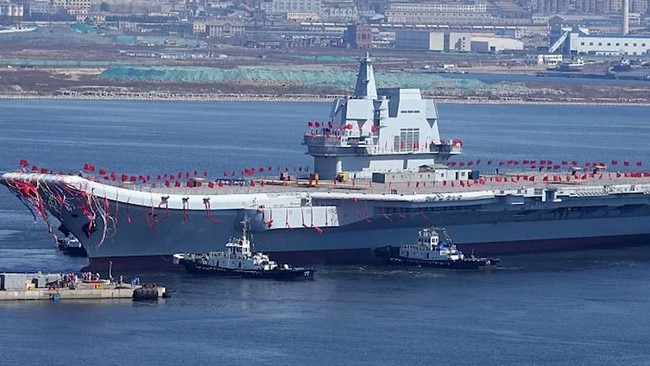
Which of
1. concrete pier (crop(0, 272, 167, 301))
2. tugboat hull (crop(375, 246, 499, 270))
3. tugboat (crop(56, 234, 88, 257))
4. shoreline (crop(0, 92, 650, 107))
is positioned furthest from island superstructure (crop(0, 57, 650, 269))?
shoreline (crop(0, 92, 650, 107))

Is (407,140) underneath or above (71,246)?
above

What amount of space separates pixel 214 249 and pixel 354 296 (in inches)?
216

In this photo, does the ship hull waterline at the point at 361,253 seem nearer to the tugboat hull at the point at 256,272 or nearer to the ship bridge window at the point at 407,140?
the tugboat hull at the point at 256,272

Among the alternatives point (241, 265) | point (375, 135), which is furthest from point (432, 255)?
point (241, 265)

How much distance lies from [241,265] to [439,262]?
602 cm

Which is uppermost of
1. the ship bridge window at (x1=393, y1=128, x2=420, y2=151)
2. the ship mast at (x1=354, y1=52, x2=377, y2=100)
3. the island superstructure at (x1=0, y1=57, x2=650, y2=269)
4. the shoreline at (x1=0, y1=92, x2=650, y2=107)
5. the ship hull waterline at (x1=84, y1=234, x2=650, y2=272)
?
the ship mast at (x1=354, y1=52, x2=377, y2=100)

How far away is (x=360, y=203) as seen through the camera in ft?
190

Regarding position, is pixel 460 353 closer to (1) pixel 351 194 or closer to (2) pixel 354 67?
(1) pixel 351 194

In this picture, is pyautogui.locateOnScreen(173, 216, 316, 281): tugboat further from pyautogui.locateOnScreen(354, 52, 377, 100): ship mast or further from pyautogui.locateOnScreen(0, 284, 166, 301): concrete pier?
pyautogui.locateOnScreen(354, 52, 377, 100): ship mast

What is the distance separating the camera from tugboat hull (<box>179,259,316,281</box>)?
180 ft

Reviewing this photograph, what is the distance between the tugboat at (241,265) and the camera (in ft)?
181

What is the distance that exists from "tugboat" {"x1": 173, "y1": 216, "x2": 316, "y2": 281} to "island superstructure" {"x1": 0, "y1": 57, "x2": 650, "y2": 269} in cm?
109

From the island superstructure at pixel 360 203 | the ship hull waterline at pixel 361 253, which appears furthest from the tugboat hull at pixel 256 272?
the island superstructure at pixel 360 203

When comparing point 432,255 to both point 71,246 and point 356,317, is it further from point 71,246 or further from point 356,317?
point 71,246
